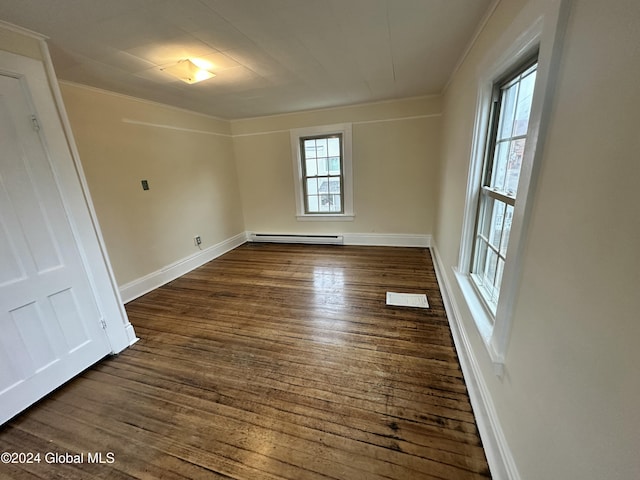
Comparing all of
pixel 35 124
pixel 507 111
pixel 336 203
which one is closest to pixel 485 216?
pixel 507 111

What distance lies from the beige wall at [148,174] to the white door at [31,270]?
1.01 m

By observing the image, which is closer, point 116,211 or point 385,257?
point 116,211

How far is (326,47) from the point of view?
1.99 metres

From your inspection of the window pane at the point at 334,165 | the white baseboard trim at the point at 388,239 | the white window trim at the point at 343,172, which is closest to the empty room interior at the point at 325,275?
the white window trim at the point at 343,172

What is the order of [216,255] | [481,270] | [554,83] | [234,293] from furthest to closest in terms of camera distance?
1. [216,255]
2. [234,293]
3. [481,270]
4. [554,83]

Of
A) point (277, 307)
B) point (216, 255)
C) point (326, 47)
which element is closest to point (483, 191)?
point (326, 47)

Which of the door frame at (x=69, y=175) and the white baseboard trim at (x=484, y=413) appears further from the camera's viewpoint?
the door frame at (x=69, y=175)

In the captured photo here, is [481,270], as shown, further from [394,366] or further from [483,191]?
[394,366]

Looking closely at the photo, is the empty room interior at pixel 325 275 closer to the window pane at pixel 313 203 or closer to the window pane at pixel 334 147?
the window pane at pixel 334 147

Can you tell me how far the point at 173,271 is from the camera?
356 cm

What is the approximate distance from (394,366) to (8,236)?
2.64 metres

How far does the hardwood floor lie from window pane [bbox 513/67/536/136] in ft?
5.16

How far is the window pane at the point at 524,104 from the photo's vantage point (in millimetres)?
1229

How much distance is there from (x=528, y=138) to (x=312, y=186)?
3880 millimetres
